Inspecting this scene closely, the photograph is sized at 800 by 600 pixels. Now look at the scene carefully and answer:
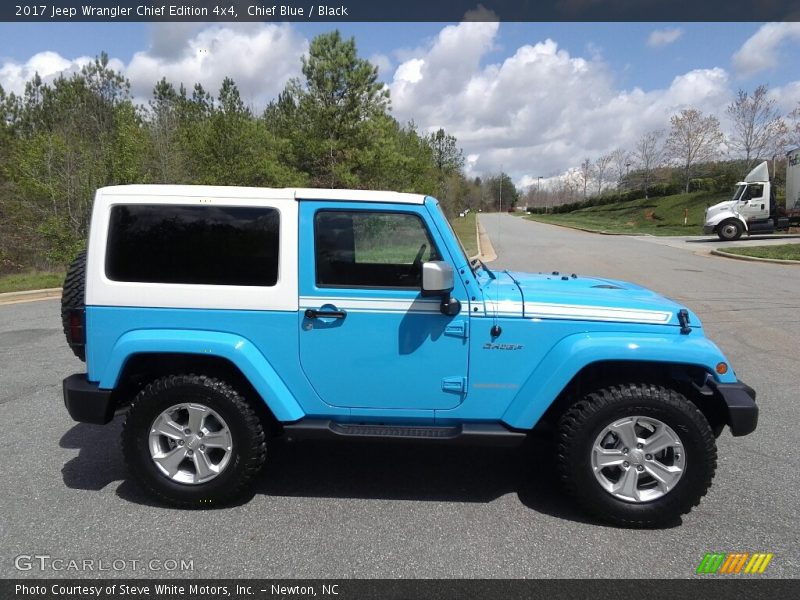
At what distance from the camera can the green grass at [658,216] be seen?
119ft

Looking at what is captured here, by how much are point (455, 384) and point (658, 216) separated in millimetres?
48186

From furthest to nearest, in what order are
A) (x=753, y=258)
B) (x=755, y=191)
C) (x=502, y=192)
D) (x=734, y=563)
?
Answer: (x=502, y=192) → (x=755, y=191) → (x=753, y=258) → (x=734, y=563)

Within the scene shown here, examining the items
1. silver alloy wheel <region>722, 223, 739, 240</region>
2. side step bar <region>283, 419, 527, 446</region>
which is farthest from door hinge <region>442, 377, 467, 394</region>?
silver alloy wheel <region>722, 223, 739, 240</region>

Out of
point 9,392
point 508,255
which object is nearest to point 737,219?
point 508,255

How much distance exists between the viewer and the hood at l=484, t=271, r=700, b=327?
10.3 ft

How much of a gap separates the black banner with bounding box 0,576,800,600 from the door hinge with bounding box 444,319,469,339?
4.14ft

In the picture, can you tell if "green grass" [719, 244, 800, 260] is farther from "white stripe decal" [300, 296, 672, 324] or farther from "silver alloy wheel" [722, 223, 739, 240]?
"white stripe decal" [300, 296, 672, 324]

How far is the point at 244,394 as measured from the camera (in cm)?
331

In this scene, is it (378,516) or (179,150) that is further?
(179,150)

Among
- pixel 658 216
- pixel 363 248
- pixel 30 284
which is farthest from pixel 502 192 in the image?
pixel 363 248

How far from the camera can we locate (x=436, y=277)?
2916 millimetres

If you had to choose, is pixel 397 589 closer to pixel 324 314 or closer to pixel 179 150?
pixel 324 314

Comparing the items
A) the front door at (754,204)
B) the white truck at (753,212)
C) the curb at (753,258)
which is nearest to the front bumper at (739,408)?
the curb at (753,258)

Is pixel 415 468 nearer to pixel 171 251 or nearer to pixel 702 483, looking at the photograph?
pixel 702 483
